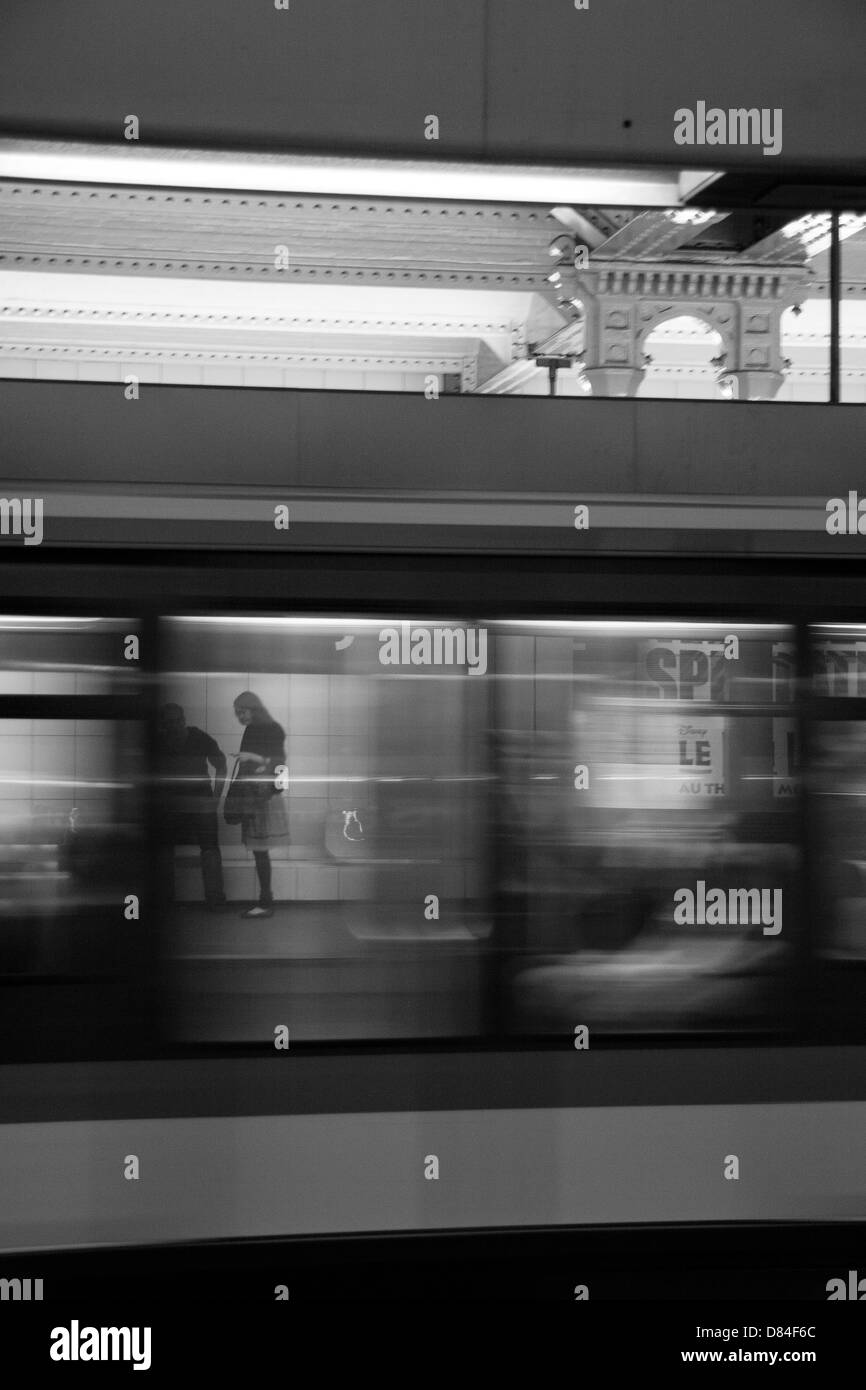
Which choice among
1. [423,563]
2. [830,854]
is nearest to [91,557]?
[423,563]

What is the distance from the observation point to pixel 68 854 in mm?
4312

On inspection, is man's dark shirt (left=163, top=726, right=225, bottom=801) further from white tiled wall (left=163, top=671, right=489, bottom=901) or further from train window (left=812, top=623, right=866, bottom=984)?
train window (left=812, top=623, right=866, bottom=984)

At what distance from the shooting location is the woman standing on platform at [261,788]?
432cm

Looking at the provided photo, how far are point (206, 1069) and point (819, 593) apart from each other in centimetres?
234

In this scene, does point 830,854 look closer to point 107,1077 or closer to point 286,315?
point 107,1077

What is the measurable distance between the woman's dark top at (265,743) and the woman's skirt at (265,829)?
0.34 feet

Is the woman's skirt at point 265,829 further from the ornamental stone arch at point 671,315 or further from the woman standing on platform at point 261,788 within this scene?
the ornamental stone arch at point 671,315

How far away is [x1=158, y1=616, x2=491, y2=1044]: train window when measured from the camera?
4344mm
